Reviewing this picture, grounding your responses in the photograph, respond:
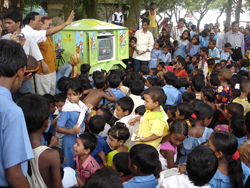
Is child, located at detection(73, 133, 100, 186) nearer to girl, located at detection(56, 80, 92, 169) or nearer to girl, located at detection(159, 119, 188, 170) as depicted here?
girl, located at detection(56, 80, 92, 169)

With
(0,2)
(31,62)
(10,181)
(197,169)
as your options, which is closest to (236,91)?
(197,169)

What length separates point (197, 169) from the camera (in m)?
1.62

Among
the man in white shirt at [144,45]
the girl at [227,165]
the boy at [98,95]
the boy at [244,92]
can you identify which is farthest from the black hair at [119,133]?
the man in white shirt at [144,45]

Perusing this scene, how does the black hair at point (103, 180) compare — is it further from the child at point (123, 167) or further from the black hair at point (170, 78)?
the black hair at point (170, 78)

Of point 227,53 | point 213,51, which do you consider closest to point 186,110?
point 213,51

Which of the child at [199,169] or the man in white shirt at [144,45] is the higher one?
the man in white shirt at [144,45]

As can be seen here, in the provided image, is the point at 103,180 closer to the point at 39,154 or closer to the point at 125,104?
the point at 39,154

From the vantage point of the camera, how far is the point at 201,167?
1.62 metres

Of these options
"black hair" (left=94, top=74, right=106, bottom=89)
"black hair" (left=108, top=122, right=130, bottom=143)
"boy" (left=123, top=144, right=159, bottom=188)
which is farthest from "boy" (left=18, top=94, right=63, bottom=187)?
"black hair" (left=94, top=74, right=106, bottom=89)

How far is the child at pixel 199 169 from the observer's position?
162cm

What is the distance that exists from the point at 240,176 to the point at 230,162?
13 cm

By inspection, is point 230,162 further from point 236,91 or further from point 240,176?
point 236,91

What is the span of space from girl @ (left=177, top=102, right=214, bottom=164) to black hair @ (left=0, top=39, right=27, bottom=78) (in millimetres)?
1941

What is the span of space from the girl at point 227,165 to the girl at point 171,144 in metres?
0.42
